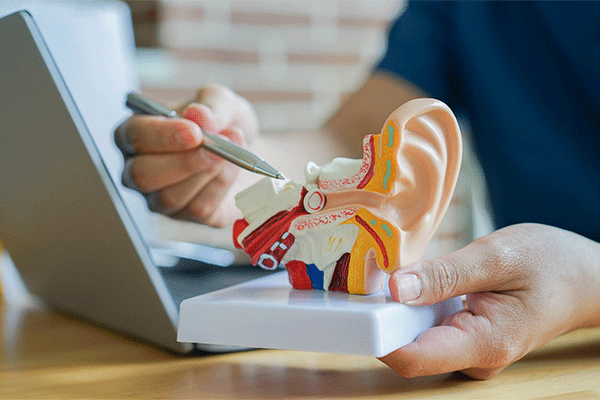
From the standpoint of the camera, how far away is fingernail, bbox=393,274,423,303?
415 millimetres

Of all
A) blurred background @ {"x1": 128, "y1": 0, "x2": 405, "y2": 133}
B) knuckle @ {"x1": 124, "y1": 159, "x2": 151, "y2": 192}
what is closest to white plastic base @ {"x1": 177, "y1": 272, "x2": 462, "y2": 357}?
knuckle @ {"x1": 124, "y1": 159, "x2": 151, "y2": 192}

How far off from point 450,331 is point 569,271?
13cm

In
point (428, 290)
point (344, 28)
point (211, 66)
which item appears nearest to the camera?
point (428, 290)

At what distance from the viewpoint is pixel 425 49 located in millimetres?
1010

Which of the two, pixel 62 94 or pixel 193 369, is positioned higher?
pixel 62 94

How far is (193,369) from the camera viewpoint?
479mm

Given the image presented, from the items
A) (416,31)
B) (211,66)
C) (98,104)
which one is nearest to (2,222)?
(98,104)

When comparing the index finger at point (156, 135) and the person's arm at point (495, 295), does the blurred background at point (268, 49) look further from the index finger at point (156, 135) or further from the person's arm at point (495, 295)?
the person's arm at point (495, 295)

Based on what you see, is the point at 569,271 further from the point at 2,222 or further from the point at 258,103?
the point at 258,103

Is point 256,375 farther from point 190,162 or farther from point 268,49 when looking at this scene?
point 268,49

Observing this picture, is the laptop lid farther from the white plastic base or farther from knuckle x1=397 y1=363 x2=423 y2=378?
knuckle x1=397 y1=363 x2=423 y2=378

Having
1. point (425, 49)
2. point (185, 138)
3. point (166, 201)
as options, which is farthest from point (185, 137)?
point (425, 49)

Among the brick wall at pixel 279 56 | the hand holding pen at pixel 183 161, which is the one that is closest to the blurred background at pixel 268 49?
the brick wall at pixel 279 56

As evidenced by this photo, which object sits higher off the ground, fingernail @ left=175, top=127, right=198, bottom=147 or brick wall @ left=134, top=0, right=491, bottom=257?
fingernail @ left=175, top=127, right=198, bottom=147
